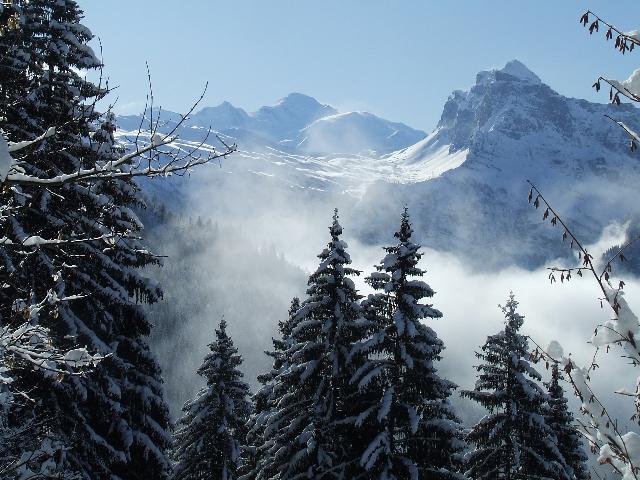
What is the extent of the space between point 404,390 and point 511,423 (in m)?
5.14

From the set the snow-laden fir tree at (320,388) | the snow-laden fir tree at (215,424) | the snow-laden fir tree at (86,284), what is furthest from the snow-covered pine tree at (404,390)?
the snow-laden fir tree at (215,424)

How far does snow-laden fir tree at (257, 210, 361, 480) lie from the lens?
15.7 meters

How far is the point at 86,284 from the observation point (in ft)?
40.7

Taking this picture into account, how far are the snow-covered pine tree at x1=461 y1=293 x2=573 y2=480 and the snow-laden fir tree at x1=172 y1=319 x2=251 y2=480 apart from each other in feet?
32.6

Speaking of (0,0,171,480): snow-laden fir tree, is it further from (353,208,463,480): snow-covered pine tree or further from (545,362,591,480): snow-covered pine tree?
(545,362,591,480): snow-covered pine tree

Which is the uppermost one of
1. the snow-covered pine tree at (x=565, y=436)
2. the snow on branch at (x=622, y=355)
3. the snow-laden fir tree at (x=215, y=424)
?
the snow on branch at (x=622, y=355)

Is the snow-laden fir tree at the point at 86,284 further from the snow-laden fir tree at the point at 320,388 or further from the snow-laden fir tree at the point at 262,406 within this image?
the snow-laden fir tree at the point at 262,406

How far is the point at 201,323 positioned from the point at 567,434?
6293 inches

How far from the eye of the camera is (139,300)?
14039 millimetres

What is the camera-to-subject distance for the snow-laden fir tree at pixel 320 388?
1570 cm

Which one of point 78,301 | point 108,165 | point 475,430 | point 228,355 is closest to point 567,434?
point 475,430

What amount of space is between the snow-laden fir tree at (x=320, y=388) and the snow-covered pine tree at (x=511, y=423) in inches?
190

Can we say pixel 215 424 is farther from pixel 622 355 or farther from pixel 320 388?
pixel 622 355

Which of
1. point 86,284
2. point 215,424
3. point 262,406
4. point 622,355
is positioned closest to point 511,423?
point 262,406
